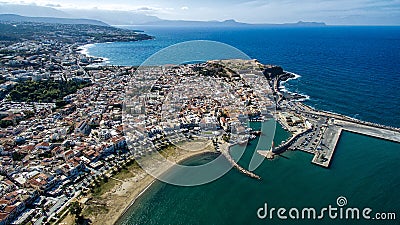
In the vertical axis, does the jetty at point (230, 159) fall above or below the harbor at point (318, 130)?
below

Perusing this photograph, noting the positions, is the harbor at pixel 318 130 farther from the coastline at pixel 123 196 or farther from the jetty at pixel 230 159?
the coastline at pixel 123 196

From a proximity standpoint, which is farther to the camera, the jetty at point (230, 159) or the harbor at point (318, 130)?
the harbor at point (318, 130)

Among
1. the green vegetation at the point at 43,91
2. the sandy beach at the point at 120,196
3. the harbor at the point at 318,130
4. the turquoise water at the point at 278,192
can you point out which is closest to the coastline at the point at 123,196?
the sandy beach at the point at 120,196

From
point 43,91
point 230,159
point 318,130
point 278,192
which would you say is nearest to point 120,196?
point 230,159

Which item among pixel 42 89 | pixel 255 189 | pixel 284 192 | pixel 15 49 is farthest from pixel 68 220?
pixel 15 49

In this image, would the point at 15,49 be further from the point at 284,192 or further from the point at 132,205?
the point at 284,192

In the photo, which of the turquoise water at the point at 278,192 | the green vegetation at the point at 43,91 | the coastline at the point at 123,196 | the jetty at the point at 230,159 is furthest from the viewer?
the green vegetation at the point at 43,91

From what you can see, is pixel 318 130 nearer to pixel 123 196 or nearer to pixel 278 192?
pixel 278 192
